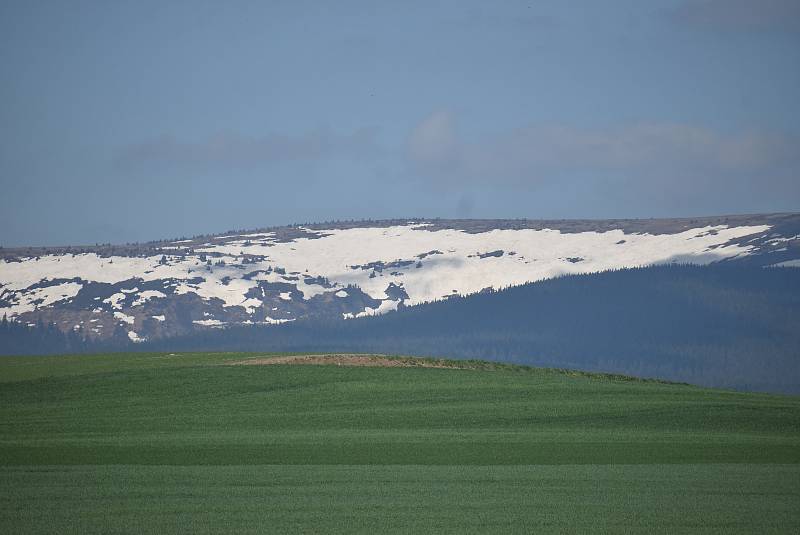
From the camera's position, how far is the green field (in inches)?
1193

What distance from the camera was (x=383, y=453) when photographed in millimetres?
45844

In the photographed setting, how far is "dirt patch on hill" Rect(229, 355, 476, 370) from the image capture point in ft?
282

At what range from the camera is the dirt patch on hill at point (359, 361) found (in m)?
86.1

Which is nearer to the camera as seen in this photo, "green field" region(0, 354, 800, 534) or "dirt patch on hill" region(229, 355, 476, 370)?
"green field" region(0, 354, 800, 534)

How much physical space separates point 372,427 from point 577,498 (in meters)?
24.9

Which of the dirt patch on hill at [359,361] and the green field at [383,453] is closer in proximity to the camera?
the green field at [383,453]

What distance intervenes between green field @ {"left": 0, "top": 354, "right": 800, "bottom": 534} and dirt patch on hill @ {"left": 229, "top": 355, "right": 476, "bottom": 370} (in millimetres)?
3017

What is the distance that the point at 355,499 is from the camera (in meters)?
33.2

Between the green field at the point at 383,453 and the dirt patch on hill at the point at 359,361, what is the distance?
3017 mm

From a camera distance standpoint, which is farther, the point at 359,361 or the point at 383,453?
the point at 359,361

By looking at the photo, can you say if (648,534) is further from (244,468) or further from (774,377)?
(774,377)

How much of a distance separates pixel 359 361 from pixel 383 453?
4085 centimetres

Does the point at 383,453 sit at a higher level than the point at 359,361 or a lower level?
higher

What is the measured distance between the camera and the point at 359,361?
284 feet
